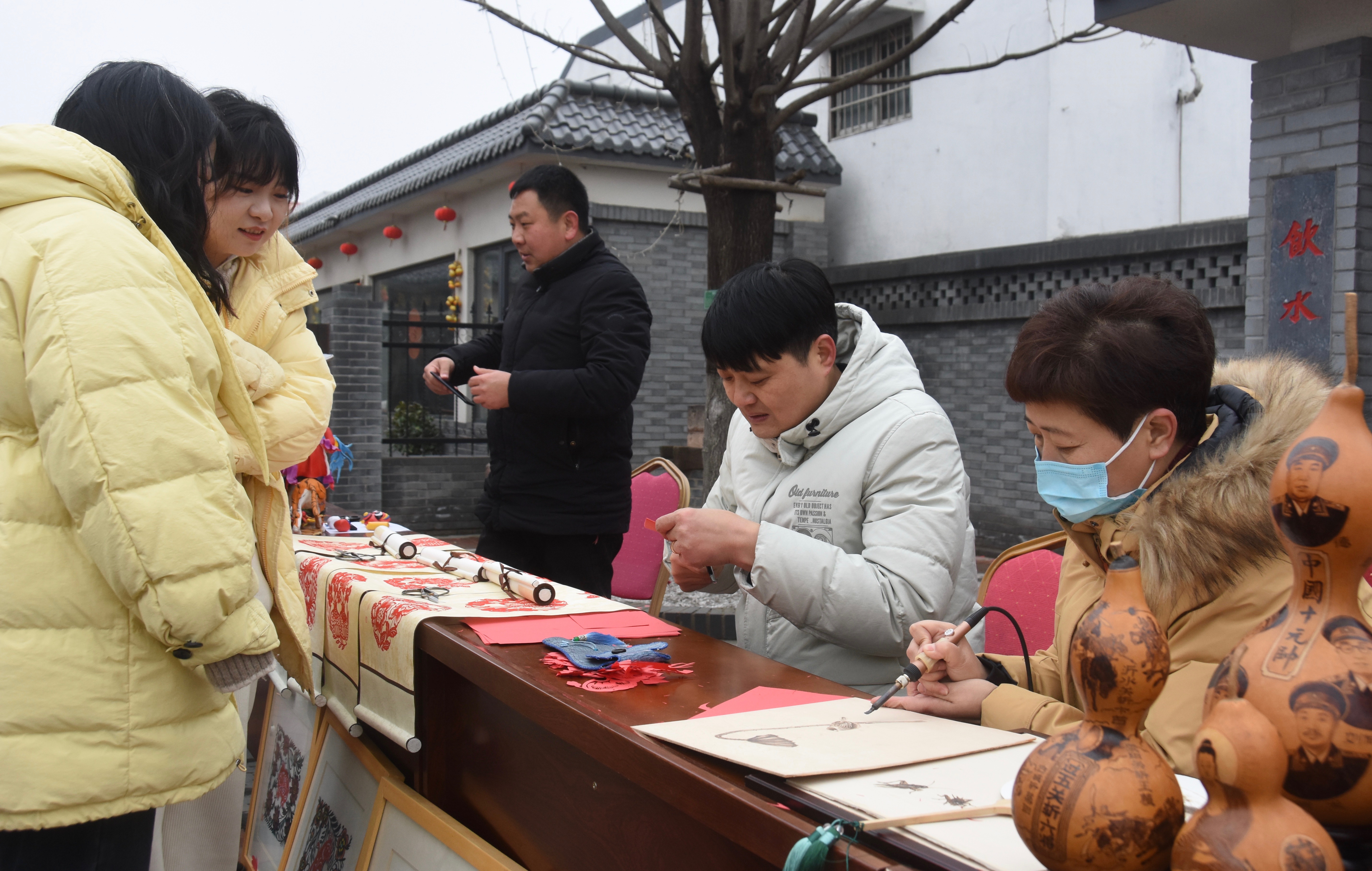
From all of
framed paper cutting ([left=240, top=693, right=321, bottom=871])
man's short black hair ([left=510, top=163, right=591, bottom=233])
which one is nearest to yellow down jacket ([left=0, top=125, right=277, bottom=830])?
framed paper cutting ([left=240, top=693, right=321, bottom=871])

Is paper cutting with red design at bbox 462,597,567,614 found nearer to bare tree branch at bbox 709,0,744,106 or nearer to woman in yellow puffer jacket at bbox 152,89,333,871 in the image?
woman in yellow puffer jacket at bbox 152,89,333,871

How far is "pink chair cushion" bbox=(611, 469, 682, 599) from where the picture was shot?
11.3ft

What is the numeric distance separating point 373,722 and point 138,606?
2.60ft

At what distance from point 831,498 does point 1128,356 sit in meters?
0.74

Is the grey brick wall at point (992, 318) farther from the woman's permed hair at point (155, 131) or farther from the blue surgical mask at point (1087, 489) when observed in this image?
the woman's permed hair at point (155, 131)

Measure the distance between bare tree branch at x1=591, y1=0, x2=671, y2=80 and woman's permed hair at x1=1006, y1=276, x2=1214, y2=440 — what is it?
3941mm

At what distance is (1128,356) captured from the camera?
131 cm

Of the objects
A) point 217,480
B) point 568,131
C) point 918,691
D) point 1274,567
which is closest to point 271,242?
point 217,480

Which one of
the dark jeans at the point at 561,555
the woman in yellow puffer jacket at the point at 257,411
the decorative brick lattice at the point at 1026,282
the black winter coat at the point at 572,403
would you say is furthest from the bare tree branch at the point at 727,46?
the woman in yellow puffer jacket at the point at 257,411

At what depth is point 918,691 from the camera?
1.45m

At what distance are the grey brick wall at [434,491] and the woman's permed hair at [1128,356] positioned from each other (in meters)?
7.41

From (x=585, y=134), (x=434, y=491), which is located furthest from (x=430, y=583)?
(x=585, y=134)

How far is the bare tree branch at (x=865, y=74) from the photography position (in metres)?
4.69

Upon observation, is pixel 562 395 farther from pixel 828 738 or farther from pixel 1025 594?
pixel 828 738
